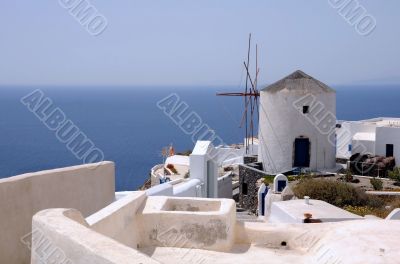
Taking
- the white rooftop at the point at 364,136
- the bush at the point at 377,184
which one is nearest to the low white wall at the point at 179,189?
the bush at the point at 377,184

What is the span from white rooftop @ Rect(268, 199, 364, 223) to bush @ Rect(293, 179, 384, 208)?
3.82 metres

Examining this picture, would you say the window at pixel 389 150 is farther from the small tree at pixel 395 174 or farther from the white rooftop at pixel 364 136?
the small tree at pixel 395 174

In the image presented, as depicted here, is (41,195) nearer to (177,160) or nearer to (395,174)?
(395,174)

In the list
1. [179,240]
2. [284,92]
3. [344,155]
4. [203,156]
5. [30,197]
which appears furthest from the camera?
[344,155]

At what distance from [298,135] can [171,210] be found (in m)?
16.6

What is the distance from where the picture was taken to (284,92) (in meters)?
21.7

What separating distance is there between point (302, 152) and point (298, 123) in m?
1.31

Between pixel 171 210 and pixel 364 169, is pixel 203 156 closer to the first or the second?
pixel 171 210

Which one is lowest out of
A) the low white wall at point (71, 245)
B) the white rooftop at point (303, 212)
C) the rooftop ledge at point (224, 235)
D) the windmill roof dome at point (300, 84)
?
the white rooftop at point (303, 212)

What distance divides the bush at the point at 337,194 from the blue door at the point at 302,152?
784cm

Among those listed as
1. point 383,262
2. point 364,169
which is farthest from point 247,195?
point 383,262

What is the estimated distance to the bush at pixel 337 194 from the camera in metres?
13.5

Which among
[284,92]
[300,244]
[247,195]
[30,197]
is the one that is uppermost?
[284,92]

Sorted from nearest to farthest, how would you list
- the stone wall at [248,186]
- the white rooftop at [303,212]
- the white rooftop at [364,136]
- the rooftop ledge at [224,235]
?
the rooftop ledge at [224,235] → the white rooftop at [303,212] → the stone wall at [248,186] → the white rooftop at [364,136]
